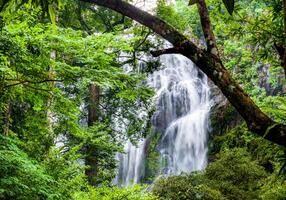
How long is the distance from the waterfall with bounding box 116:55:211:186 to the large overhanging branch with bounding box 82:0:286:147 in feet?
45.7

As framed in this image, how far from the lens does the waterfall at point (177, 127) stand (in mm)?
17891

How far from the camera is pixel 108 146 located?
11094 millimetres

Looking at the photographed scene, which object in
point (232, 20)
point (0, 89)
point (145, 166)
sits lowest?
point (145, 166)

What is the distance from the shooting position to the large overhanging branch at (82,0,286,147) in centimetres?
234

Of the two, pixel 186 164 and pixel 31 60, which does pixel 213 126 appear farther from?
pixel 31 60

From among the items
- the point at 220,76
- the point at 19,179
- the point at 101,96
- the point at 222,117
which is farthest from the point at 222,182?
the point at 220,76

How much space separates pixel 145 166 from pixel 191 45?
16129mm

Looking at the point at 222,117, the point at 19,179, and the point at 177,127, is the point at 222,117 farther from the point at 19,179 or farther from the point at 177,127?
the point at 19,179

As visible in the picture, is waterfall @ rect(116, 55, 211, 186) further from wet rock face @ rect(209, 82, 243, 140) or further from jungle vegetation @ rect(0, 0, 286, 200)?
jungle vegetation @ rect(0, 0, 286, 200)

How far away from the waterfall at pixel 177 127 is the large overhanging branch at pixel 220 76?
1392 centimetres

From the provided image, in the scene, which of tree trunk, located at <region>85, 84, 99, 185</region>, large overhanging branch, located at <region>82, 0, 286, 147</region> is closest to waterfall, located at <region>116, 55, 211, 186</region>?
tree trunk, located at <region>85, 84, 99, 185</region>

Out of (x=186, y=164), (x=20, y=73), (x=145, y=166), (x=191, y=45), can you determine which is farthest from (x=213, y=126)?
(x=191, y=45)

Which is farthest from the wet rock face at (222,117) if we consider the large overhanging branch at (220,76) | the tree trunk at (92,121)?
the large overhanging branch at (220,76)

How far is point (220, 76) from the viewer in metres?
2.51
